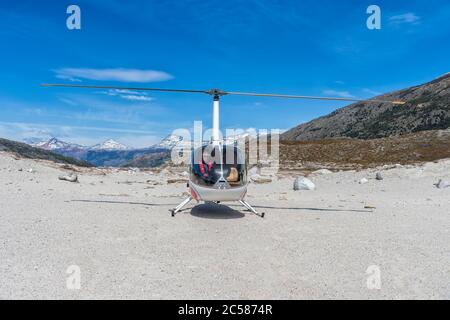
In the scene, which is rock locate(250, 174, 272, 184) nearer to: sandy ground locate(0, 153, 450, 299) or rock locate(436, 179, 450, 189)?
rock locate(436, 179, 450, 189)

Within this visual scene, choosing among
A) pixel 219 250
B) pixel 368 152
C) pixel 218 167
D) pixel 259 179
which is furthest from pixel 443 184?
pixel 368 152

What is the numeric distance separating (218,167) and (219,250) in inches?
188

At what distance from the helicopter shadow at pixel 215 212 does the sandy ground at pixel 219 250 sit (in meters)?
0.09

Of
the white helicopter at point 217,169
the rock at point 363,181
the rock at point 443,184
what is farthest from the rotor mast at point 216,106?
the rock at point 363,181

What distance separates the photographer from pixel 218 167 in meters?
14.4

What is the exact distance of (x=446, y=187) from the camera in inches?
923

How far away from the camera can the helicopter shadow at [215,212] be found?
1550cm

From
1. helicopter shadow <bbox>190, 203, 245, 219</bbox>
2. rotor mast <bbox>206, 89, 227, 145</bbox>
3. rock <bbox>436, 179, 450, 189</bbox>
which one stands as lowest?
helicopter shadow <bbox>190, 203, 245, 219</bbox>

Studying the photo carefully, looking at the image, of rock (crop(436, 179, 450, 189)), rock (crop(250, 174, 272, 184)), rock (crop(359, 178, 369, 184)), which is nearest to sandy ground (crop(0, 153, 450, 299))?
rock (crop(436, 179, 450, 189))

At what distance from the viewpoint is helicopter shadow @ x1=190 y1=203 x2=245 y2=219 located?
15.5 m

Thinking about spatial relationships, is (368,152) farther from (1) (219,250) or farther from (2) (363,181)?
(1) (219,250)

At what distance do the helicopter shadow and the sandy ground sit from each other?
92 mm
